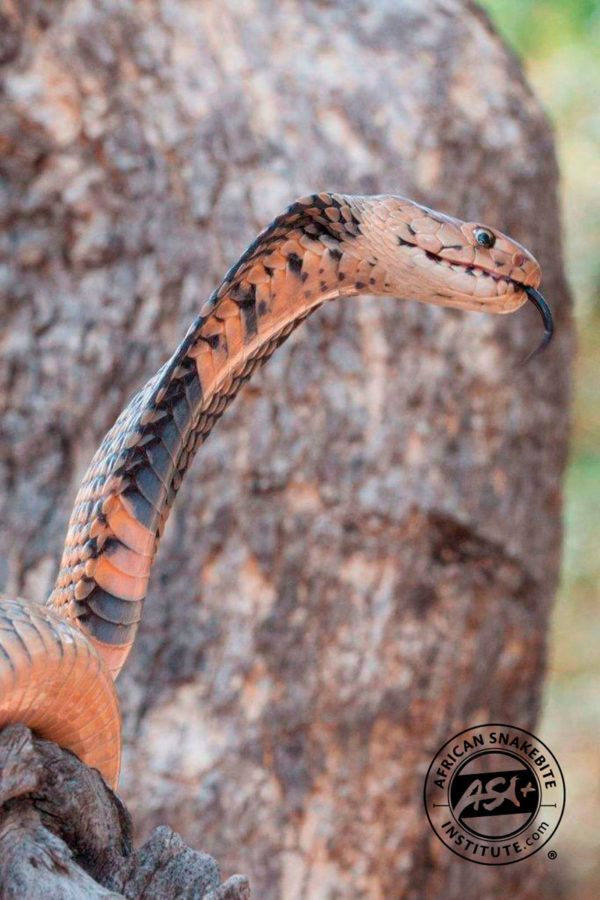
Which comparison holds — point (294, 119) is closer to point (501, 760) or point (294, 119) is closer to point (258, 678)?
point (258, 678)

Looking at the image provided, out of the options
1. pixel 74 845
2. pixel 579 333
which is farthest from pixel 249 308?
pixel 579 333

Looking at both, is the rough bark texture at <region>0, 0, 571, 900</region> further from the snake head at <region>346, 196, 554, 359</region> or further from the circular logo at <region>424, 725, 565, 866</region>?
the snake head at <region>346, 196, 554, 359</region>

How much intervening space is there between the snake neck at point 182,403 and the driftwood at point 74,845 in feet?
0.55

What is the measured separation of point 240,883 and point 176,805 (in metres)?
1.55

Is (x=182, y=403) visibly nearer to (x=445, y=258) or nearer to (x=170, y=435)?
(x=170, y=435)

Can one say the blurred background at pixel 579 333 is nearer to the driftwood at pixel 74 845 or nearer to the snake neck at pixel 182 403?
the snake neck at pixel 182 403

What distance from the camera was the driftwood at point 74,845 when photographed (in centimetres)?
103

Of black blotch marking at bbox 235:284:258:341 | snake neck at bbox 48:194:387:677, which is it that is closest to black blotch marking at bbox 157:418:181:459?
snake neck at bbox 48:194:387:677

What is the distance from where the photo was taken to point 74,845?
112 cm

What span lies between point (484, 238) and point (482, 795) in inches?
76.3

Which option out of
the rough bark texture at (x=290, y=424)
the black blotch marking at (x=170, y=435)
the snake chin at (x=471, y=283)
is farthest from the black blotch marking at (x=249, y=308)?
the rough bark texture at (x=290, y=424)

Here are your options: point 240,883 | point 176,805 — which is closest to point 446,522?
point 176,805

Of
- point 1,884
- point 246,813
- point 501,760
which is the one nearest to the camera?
point 1,884

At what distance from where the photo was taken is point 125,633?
1.28m
